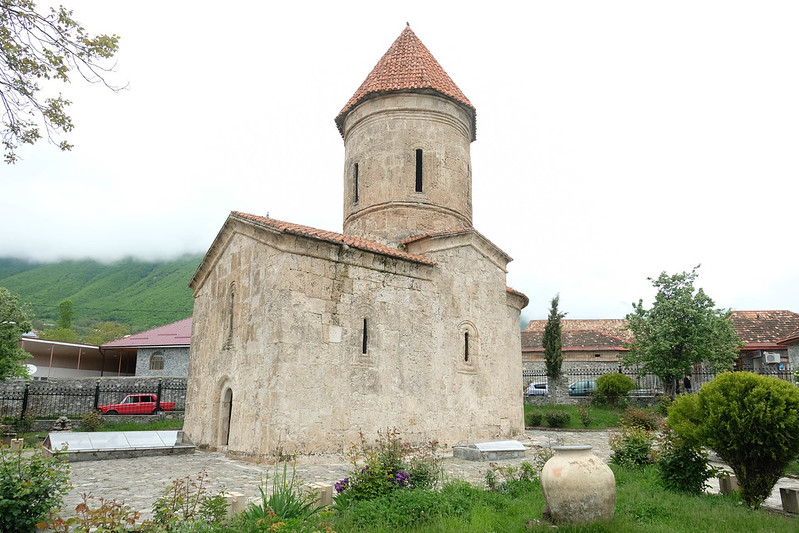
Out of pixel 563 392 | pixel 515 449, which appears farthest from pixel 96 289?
pixel 515 449

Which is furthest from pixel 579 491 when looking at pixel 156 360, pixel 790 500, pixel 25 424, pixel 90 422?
pixel 156 360

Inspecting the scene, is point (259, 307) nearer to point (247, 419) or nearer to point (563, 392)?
point (247, 419)

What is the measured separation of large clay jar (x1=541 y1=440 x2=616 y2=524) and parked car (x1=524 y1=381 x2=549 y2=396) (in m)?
18.7

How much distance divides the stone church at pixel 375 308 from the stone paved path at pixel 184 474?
Answer: 1.74 ft

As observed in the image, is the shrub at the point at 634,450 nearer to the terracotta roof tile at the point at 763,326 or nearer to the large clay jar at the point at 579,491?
the large clay jar at the point at 579,491

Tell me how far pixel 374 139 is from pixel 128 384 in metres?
13.9

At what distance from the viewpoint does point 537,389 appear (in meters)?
24.9

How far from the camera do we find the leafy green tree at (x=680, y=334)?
18.4m

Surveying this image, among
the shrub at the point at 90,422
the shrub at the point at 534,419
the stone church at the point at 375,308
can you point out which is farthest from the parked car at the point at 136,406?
the shrub at the point at 534,419

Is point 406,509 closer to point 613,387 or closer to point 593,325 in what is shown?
point 613,387

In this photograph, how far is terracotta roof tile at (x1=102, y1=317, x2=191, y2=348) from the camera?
24.6 metres

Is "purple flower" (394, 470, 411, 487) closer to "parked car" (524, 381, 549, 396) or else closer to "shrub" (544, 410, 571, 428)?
"shrub" (544, 410, 571, 428)

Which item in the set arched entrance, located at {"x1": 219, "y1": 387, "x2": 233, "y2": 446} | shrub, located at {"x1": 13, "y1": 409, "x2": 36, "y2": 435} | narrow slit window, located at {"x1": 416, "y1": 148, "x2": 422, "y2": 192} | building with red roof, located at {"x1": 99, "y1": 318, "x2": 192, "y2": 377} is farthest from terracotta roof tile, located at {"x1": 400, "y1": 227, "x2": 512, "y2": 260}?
building with red roof, located at {"x1": 99, "y1": 318, "x2": 192, "y2": 377}

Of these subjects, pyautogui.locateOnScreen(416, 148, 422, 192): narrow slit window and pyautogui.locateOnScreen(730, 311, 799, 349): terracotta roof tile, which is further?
pyautogui.locateOnScreen(730, 311, 799, 349): terracotta roof tile
